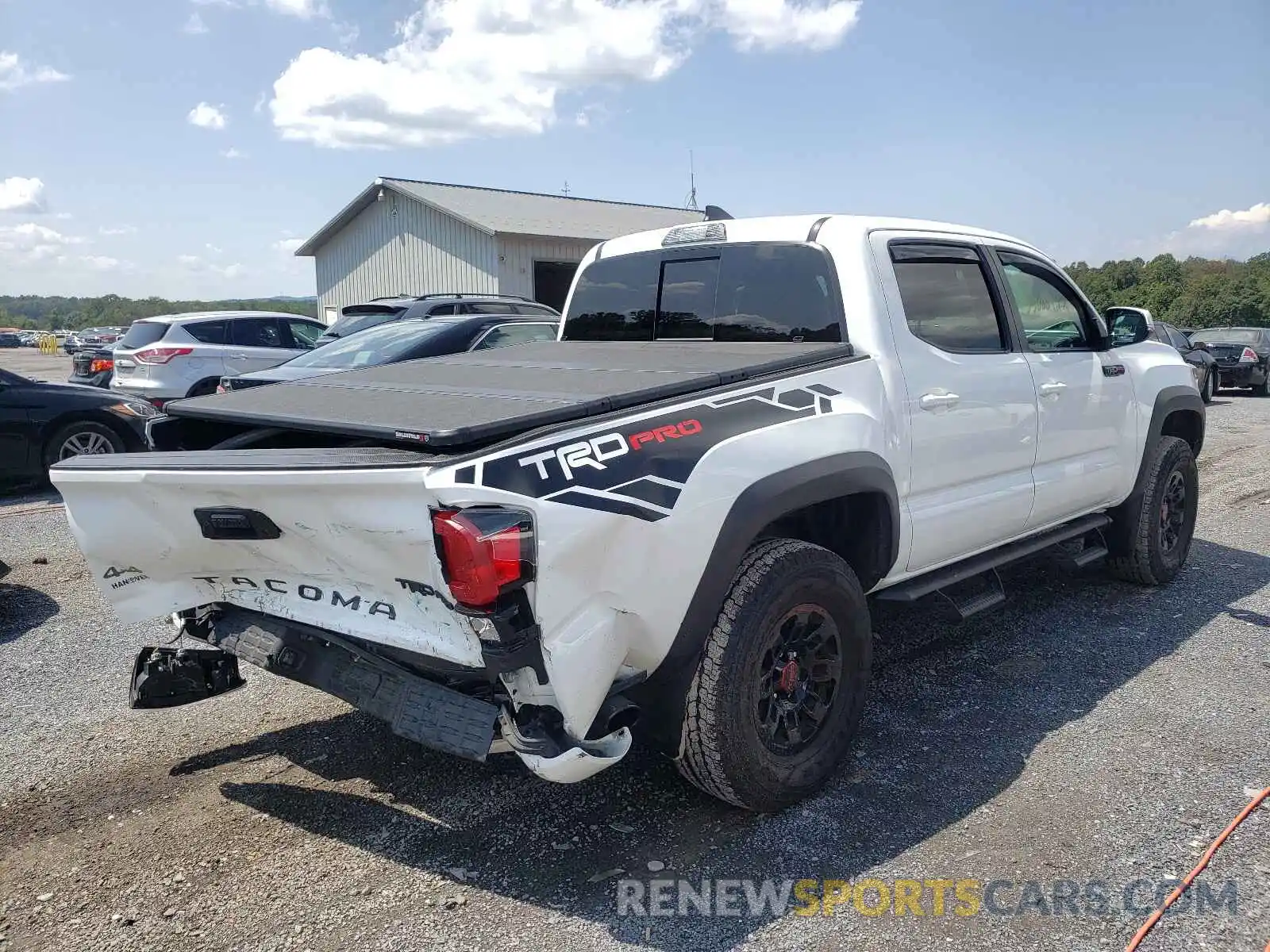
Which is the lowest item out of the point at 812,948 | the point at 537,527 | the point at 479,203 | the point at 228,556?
the point at 812,948

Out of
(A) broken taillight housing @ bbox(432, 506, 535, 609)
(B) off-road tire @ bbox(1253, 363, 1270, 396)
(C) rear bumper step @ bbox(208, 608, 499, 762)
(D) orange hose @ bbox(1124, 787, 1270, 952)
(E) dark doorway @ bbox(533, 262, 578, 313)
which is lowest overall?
(D) orange hose @ bbox(1124, 787, 1270, 952)

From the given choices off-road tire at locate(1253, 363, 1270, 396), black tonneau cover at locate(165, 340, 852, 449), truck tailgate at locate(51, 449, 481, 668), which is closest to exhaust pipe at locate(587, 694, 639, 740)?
truck tailgate at locate(51, 449, 481, 668)

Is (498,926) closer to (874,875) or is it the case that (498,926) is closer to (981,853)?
(874,875)

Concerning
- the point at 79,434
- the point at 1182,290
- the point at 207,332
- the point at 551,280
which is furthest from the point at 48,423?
the point at 1182,290

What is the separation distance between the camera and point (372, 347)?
8.39 meters

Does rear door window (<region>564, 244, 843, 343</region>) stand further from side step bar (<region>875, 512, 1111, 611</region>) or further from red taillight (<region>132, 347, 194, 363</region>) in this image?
red taillight (<region>132, 347, 194, 363</region>)

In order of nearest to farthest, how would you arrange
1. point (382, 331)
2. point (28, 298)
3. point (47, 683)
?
point (47, 683)
point (382, 331)
point (28, 298)

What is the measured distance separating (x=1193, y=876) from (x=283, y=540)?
9.43 ft

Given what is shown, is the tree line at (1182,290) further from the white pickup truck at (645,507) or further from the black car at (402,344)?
the white pickup truck at (645,507)

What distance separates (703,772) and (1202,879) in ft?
4.94

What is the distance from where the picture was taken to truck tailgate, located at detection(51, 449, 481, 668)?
2.51 metres

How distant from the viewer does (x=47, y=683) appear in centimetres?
439

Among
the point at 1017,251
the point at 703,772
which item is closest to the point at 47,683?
the point at 703,772

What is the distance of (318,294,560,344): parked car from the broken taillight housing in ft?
28.0
